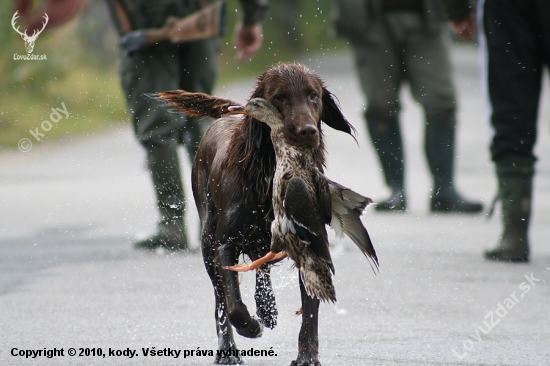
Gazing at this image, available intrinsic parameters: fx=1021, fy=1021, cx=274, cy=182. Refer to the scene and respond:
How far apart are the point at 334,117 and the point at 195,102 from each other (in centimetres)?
73

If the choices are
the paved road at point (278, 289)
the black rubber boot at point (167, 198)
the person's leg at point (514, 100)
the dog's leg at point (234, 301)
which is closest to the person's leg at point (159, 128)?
the black rubber boot at point (167, 198)

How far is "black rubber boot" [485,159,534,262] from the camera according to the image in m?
6.19

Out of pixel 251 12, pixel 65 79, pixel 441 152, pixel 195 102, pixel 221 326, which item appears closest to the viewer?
pixel 221 326

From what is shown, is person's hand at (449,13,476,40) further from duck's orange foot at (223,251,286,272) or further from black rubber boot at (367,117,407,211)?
duck's orange foot at (223,251,286,272)

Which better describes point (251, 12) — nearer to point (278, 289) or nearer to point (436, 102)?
point (436, 102)

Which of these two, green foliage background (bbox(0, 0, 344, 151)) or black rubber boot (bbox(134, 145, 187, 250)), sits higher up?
green foliage background (bbox(0, 0, 344, 151))

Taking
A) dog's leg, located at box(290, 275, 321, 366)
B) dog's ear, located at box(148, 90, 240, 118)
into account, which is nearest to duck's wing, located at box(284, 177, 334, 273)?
dog's leg, located at box(290, 275, 321, 366)

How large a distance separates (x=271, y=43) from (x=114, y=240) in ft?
86.3

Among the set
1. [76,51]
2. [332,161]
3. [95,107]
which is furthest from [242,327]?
[76,51]

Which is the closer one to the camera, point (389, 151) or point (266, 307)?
point (266, 307)

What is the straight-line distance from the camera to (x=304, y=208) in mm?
3475

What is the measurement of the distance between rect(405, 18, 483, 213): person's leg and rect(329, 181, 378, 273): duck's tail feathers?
4.50m

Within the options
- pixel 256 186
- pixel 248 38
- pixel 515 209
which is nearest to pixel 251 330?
pixel 256 186

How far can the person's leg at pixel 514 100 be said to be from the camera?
6082mm
